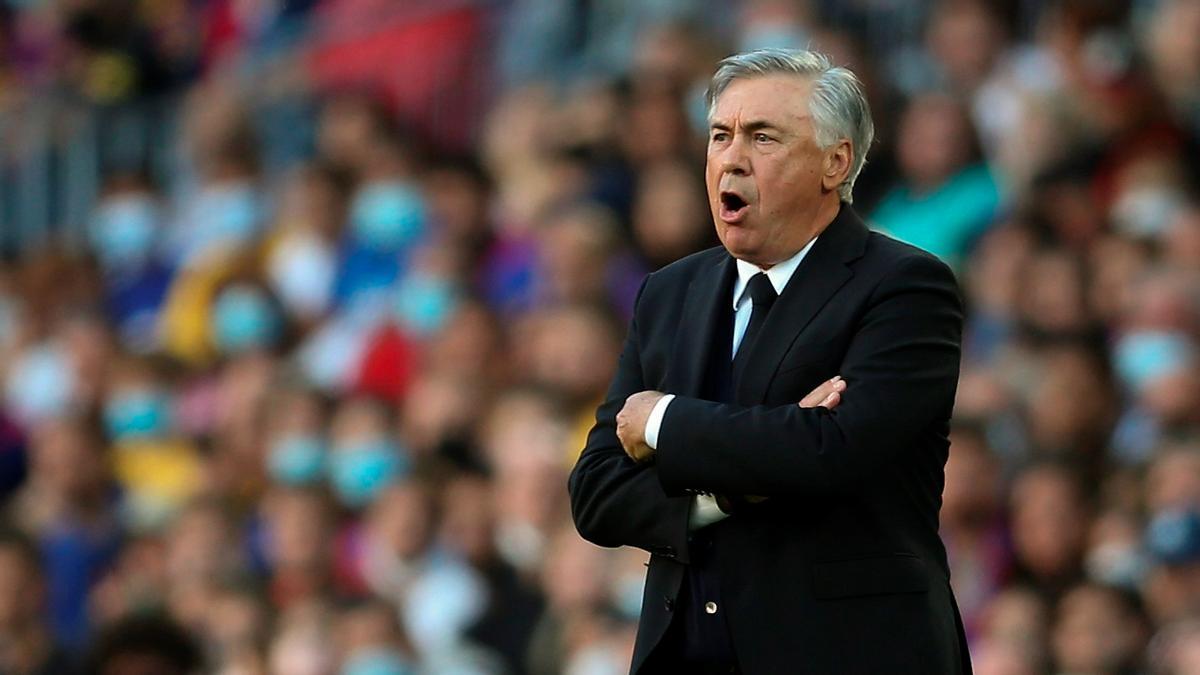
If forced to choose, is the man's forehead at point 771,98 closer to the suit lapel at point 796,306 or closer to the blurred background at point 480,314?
the suit lapel at point 796,306

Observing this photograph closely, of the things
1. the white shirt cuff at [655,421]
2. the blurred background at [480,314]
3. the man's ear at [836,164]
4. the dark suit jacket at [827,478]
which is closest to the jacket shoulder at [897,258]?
the dark suit jacket at [827,478]

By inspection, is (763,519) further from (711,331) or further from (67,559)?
(67,559)

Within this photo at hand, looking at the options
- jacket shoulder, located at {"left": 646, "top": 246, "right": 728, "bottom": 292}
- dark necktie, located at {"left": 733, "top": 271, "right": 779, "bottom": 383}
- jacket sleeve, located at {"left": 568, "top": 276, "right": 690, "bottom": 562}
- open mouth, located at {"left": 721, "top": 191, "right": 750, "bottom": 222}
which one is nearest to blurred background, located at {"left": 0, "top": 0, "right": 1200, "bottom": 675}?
jacket sleeve, located at {"left": 568, "top": 276, "right": 690, "bottom": 562}

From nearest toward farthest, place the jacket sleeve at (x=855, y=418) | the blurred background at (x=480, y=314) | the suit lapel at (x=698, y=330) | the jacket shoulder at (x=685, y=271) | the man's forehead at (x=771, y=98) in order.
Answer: the jacket sleeve at (x=855, y=418) < the man's forehead at (x=771, y=98) < the suit lapel at (x=698, y=330) < the jacket shoulder at (x=685, y=271) < the blurred background at (x=480, y=314)

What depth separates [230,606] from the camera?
8.61 meters

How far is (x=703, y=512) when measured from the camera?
3920 millimetres

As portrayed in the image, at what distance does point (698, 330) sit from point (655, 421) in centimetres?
20

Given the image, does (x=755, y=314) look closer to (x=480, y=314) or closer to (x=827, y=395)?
(x=827, y=395)

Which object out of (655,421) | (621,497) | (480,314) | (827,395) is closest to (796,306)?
(827,395)

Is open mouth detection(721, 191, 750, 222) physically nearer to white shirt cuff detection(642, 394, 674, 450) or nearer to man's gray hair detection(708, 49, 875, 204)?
man's gray hair detection(708, 49, 875, 204)

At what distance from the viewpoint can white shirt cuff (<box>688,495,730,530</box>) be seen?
3.91 m

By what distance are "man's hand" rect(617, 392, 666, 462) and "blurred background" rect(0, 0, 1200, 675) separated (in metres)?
1.61

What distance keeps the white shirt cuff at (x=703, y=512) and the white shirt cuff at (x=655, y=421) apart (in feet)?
0.37

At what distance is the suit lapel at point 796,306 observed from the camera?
391 cm
